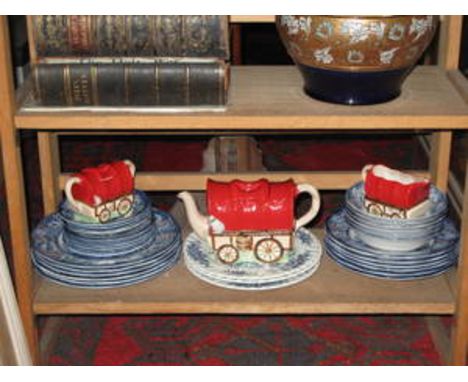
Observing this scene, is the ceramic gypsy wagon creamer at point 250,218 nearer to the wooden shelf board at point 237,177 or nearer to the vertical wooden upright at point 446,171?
the wooden shelf board at point 237,177

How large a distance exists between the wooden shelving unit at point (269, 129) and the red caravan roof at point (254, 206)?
0.39 feet

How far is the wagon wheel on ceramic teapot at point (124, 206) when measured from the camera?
1653mm

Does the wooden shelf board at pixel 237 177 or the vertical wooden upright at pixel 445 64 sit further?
the wooden shelf board at pixel 237 177

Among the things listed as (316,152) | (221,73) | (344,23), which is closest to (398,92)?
(344,23)

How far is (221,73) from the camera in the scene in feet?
Answer: 4.75

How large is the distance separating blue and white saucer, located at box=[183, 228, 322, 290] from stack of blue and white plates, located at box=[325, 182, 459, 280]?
0.07 m

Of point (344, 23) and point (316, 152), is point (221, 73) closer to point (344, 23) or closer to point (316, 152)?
point (344, 23)

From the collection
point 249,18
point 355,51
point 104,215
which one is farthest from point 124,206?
point 355,51

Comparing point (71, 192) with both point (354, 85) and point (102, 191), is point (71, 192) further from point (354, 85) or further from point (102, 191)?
point (354, 85)

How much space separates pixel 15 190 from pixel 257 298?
472 millimetres

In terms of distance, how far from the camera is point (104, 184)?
1629mm

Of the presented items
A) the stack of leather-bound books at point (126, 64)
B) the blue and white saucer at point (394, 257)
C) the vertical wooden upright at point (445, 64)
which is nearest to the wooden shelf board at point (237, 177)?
the vertical wooden upright at point (445, 64)

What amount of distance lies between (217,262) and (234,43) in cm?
127

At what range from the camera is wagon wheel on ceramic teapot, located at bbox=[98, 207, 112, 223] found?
1.63 m
